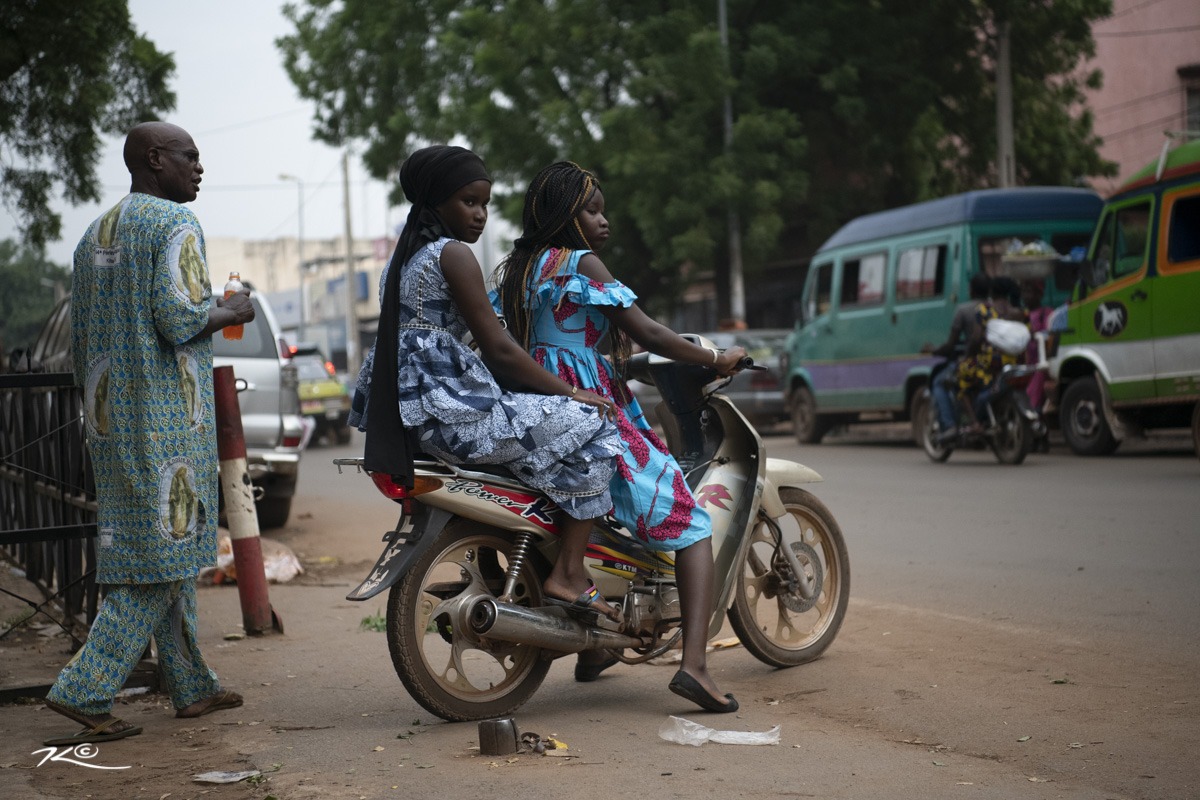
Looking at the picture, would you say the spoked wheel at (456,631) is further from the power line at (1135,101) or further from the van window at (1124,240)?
the power line at (1135,101)

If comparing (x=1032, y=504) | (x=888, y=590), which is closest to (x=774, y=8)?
(x=1032, y=504)

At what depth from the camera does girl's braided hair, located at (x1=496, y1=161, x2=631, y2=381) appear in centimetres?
465

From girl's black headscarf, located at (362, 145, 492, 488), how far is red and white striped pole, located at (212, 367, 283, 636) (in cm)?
221

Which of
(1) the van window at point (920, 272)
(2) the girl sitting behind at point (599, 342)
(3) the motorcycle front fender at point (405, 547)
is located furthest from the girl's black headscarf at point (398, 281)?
(1) the van window at point (920, 272)

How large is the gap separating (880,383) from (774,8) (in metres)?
11.6

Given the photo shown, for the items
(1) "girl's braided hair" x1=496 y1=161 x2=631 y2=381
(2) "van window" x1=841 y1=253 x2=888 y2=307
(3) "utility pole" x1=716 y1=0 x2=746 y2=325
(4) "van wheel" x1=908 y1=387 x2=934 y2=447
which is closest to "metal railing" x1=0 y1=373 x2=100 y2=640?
(1) "girl's braided hair" x1=496 y1=161 x2=631 y2=381

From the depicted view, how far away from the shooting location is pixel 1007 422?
45.9 feet

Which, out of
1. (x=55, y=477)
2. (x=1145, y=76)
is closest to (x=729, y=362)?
(x=55, y=477)

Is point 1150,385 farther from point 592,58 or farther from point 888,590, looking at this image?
point 592,58

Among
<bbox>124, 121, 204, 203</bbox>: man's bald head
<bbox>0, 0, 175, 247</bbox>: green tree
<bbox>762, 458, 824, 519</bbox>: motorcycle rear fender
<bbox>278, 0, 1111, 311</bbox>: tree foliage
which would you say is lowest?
<bbox>762, 458, 824, 519</bbox>: motorcycle rear fender

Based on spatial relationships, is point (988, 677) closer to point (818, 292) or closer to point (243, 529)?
point (243, 529)

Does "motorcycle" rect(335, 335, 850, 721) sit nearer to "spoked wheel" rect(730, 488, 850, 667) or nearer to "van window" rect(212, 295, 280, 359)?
"spoked wheel" rect(730, 488, 850, 667)

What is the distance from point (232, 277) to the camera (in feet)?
18.6

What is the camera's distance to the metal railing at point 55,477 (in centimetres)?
534
